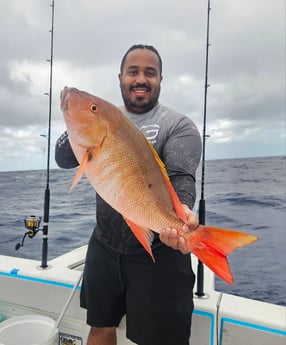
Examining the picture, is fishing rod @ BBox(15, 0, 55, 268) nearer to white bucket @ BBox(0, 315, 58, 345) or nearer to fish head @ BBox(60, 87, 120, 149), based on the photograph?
white bucket @ BBox(0, 315, 58, 345)

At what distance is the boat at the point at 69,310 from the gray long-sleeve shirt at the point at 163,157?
2.33 ft

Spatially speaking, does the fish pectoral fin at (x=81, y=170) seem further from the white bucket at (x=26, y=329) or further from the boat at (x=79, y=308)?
the white bucket at (x=26, y=329)

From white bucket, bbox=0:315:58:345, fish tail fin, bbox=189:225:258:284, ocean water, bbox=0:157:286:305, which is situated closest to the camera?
fish tail fin, bbox=189:225:258:284

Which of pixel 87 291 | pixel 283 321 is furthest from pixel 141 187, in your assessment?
pixel 283 321

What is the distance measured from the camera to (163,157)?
202cm

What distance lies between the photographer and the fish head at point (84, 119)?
1.44 m

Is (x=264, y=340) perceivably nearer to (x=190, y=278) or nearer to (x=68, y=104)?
(x=190, y=278)

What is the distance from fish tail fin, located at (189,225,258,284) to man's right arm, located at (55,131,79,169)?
98cm

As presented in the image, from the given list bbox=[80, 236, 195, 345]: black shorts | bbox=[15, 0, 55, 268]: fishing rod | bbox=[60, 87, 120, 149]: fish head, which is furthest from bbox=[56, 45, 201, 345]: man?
bbox=[15, 0, 55, 268]: fishing rod

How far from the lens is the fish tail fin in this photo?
135 centimetres

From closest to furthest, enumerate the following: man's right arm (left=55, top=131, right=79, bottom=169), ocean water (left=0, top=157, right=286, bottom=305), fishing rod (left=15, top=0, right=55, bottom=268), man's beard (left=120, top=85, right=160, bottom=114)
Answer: man's right arm (left=55, top=131, right=79, bottom=169)
man's beard (left=120, top=85, right=160, bottom=114)
fishing rod (left=15, top=0, right=55, bottom=268)
ocean water (left=0, top=157, right=286, bottom=305)

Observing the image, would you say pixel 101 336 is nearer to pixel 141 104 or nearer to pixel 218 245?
pixel 218 245

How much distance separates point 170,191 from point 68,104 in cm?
59

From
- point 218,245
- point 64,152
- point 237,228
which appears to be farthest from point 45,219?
point 237,228
